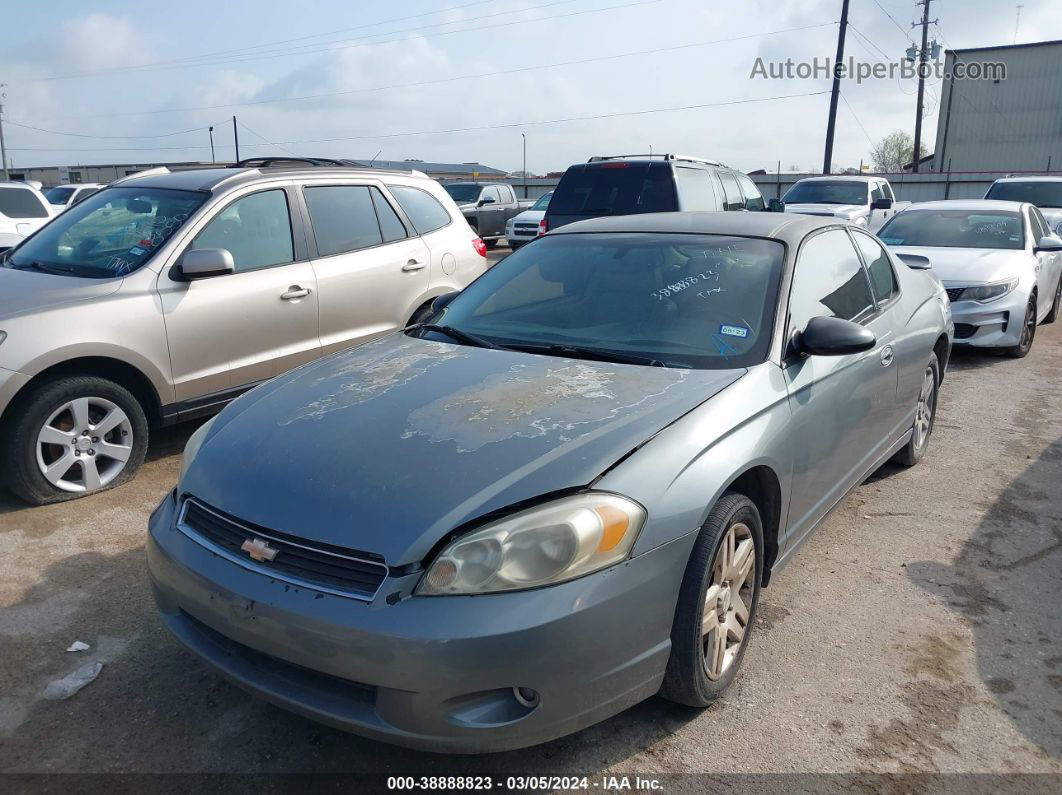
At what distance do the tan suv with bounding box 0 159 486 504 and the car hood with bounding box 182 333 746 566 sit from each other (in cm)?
170

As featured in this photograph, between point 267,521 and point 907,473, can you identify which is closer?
point 267,521

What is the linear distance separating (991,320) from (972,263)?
2.35 ft

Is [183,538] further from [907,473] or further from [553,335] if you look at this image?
[907,473]

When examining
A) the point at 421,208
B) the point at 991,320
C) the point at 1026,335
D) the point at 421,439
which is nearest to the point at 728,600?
the point at 421,439

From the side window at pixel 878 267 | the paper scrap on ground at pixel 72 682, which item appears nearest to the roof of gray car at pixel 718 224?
the side window at pixel 878 267

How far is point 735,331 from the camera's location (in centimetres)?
330

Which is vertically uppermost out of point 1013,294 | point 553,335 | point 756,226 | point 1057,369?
point 756,226

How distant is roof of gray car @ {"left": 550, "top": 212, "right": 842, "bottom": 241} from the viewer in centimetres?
377

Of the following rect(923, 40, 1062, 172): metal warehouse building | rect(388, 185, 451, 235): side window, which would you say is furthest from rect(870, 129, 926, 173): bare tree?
rect(388, 185, 451, 235): side window

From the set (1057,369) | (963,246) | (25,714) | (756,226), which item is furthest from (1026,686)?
(963,246)

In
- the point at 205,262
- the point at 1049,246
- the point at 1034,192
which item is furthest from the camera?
the point at 1034,192

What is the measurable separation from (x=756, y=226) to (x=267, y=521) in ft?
8.36

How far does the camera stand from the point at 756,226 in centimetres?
383

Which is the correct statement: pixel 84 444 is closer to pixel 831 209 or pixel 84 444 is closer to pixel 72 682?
pixel 72 682
